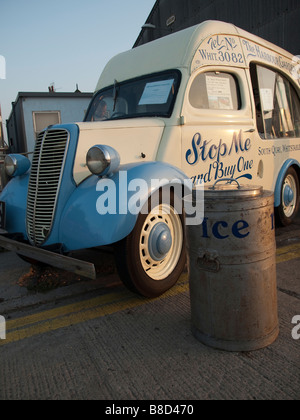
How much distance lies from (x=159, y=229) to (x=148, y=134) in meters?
0.99

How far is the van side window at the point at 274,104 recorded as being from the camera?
195 inches

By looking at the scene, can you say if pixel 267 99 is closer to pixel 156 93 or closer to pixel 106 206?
pixel 156 93

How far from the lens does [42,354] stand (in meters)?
2.41

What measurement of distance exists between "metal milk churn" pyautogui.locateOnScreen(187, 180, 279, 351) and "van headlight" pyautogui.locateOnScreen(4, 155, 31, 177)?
243cm

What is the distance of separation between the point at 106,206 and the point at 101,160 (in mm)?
395

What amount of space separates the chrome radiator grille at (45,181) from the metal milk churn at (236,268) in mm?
1399

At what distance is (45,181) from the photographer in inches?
125

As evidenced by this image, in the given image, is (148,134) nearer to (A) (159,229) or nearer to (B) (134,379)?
(A) (159,229)

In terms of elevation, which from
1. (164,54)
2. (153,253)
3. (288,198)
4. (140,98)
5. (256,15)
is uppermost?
(256,15)

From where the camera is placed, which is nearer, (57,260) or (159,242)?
(57,260)

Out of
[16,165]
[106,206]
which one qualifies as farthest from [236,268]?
[16,165]

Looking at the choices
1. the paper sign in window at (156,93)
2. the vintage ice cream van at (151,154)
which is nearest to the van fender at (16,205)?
the vintage ice cream van at (151,154)

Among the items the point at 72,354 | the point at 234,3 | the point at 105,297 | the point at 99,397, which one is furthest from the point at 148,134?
the point at 234,3

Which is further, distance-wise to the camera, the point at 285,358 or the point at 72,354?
the point at 72,354
